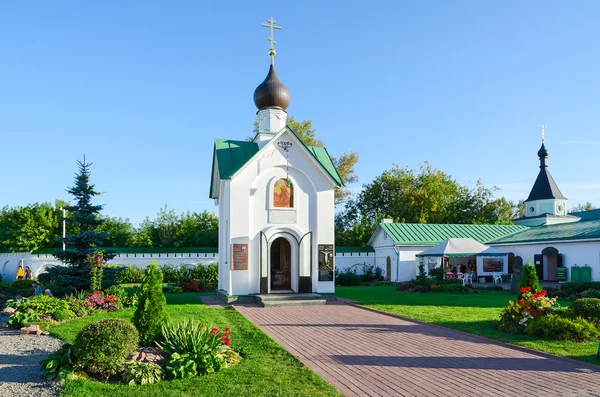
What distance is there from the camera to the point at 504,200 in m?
57.2

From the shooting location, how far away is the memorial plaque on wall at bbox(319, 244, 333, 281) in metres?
20.5

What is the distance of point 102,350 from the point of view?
7973 mm

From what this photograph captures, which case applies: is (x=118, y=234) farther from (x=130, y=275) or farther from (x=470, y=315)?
(x=470, y=315)

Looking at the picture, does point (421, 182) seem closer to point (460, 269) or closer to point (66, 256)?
point (460, 269)

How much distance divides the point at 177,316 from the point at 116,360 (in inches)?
273

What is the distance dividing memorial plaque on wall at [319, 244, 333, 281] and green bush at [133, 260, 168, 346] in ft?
37.8

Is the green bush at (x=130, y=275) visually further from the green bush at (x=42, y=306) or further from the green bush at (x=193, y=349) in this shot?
the green bush at (x=193, y=349)

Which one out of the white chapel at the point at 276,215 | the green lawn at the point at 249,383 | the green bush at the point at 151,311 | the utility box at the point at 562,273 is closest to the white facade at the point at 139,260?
the white chapel at the point at 276,215

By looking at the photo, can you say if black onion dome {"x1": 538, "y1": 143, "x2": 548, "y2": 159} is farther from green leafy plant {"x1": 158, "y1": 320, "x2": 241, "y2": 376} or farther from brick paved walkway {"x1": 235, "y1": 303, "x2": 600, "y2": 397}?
green leafy plant {"x1": 158, "y1": 320, "x2": 241, "y2": 376}

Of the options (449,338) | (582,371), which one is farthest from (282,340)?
(582,371)

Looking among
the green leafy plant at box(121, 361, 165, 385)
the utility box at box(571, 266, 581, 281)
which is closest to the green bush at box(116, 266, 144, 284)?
the green leafy plant at box(121, 361, 165, 385)

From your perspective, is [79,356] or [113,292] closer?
[79,356]

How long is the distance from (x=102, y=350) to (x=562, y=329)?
393 inches

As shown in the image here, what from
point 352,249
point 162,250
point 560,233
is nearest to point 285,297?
point 560,233
